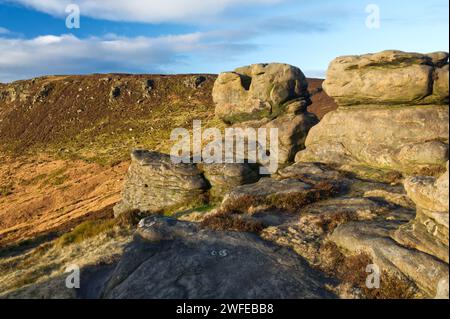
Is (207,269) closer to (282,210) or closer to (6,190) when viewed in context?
(282,210)

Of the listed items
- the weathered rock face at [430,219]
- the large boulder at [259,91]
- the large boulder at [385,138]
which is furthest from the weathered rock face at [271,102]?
the weathered rock face at [430,219]

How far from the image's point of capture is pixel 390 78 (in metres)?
24.2

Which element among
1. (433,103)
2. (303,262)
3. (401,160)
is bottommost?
(303,262)

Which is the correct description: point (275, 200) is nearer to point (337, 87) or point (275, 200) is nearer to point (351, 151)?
point (351, 151)

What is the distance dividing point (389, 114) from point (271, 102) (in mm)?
12529

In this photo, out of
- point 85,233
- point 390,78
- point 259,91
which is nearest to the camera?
point 390,78

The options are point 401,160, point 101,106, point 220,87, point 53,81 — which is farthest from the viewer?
point 53,81

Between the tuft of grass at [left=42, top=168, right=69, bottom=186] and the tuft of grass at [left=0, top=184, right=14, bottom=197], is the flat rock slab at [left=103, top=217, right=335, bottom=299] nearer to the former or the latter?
the tuft of grass at [left=42, top=168, right=69, bottom=186]

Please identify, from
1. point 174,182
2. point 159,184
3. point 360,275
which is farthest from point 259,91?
point 360,275

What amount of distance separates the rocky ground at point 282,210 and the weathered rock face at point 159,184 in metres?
0.10

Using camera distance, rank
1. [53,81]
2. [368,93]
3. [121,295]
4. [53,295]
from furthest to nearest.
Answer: [53,81] < [368,93] < [53,295] < [121,295]

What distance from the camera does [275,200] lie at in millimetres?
20453

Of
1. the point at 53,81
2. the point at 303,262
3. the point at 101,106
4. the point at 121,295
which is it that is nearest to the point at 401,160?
the point at 303,262

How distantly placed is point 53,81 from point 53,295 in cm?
10892
